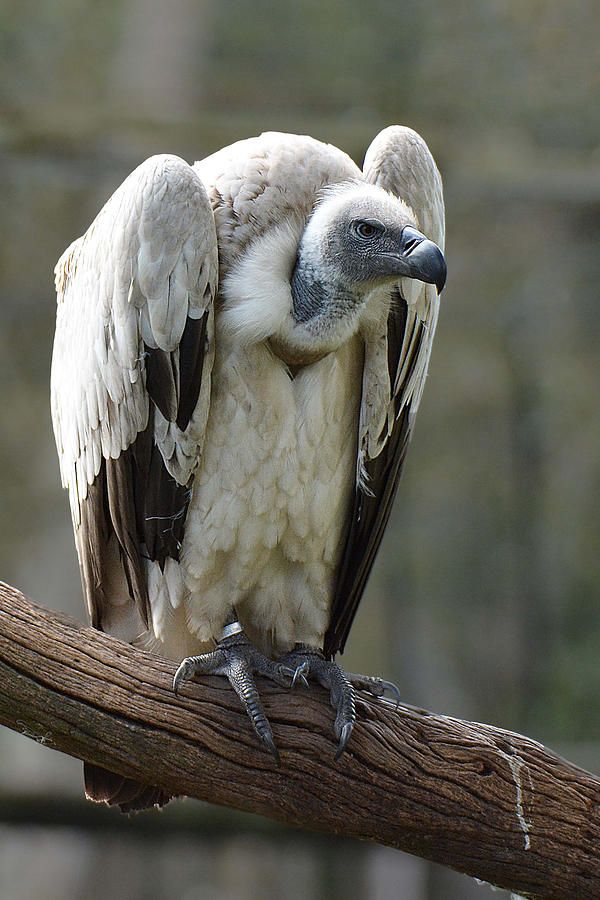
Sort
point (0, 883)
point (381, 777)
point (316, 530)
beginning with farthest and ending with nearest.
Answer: point (0, 883)
point (316, 530)
point (381, 777)

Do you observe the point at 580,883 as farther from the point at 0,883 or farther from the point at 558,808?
the point at 0,883

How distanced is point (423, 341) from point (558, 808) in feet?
4.38

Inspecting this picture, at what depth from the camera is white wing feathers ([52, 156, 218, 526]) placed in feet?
9.03

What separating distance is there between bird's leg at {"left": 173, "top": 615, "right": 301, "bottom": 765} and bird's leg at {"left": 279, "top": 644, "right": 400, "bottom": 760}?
47 mm

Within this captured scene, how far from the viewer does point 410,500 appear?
676cm

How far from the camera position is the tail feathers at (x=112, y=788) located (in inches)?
120

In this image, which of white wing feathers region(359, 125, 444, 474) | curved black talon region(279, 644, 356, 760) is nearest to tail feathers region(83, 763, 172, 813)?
curved black talon region(279, 644, 356, 760)

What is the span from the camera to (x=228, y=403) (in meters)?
2.90

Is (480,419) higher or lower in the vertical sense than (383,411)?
higher

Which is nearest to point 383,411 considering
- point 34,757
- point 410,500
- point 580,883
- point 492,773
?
point 492,773

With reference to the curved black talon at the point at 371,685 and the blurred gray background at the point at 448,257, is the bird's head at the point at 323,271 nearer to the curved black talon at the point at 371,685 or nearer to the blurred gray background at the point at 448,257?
the curved black talon at the point at 371,685

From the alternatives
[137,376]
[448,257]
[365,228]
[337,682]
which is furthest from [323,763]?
[448,257]

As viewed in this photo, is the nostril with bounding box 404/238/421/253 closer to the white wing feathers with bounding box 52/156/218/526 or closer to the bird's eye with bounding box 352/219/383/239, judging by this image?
the bird's eye with bounding box 352/219/383/239

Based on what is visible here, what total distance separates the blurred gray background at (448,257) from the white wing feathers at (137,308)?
3331 millimetres
